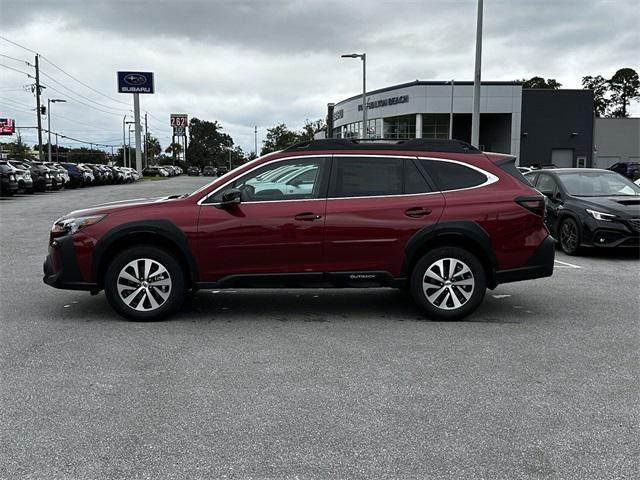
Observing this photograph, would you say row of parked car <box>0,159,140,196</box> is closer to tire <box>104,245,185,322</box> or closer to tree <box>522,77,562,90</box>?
tire <box>104,245,185,322</box>

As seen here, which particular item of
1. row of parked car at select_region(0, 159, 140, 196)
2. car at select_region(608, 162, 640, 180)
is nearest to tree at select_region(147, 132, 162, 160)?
row of parked car at select_region(0, 159, 140, 196)

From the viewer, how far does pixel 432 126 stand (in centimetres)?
5891

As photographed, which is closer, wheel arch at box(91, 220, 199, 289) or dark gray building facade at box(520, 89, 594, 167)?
wheel arch at box(91, 220, 199, 289)

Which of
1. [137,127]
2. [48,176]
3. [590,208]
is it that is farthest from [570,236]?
[137,127]

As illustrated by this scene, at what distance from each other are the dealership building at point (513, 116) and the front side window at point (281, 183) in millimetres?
51123

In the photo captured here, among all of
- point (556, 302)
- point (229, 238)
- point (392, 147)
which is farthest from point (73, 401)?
point (556, 302)

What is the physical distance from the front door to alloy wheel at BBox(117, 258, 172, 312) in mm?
418

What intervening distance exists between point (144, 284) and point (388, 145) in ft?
9.37

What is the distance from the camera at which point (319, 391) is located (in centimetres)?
432

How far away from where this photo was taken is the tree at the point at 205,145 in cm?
14439

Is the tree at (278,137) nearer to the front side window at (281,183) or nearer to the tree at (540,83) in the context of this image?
the tree at (540,83)

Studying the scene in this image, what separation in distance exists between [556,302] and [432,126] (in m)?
53.5

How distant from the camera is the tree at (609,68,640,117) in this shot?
10638 cm

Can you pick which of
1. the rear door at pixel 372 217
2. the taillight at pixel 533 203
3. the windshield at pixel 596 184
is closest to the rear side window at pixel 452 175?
the rear door at pixel 372 217
